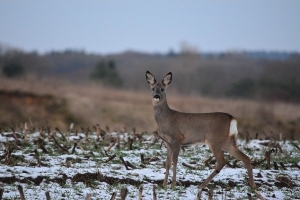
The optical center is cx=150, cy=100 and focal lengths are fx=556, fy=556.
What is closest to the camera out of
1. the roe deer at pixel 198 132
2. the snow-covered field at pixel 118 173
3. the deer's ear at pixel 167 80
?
the snow-covered field at pixel 118 173

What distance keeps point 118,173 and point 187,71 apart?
73.3m

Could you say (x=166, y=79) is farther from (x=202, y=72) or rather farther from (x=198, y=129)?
(x=202, y=72)

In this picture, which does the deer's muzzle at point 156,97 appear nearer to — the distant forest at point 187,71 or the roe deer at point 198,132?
the roe deer at point 198,132

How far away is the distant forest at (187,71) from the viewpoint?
63.9 m

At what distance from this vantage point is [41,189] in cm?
926

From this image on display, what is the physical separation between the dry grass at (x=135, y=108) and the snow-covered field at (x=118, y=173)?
2508 cm

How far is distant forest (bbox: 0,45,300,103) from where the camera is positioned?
210ft

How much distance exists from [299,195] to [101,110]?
3313 cm

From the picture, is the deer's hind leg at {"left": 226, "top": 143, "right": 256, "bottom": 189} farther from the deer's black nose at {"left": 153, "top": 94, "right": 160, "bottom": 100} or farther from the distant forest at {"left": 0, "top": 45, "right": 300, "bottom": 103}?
the distant forest at {"left": 0, "top": 45, "right": 300, "bottom": 103}

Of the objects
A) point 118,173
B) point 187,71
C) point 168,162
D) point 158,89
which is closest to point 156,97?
point 158,89

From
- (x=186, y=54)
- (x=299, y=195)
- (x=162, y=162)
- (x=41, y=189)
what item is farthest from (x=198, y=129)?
(x=186, y=54)

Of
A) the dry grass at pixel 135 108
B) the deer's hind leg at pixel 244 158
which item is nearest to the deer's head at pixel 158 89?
the deer's hind leg at pixel 244 158

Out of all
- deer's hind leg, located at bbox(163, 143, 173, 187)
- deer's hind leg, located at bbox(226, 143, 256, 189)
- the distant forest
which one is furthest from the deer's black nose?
the distant forest

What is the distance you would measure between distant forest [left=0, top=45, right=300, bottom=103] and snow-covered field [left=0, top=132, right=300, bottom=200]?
123 ft
